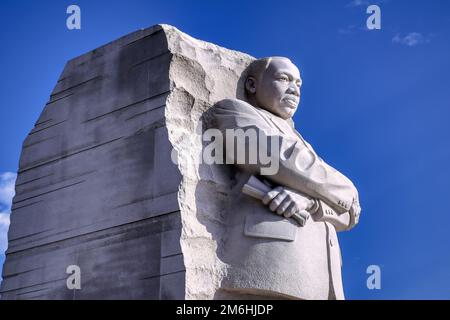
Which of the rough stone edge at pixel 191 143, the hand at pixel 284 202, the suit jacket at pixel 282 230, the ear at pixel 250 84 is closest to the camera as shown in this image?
the rough stone edge at pixel 191 143

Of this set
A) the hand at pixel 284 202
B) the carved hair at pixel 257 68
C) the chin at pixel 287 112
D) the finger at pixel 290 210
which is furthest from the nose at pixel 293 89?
the finger at pixel 290 210

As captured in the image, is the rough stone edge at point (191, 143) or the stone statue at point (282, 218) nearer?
the rough stone edge at point (191, 143)

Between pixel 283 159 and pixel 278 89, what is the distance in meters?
0.83

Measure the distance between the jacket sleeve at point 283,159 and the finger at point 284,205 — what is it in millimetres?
164

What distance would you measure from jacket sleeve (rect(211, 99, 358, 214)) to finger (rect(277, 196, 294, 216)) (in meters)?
0.16

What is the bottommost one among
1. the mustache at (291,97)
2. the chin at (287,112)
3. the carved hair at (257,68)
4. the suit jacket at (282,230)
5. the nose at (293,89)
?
the suit jacket at (282,230)

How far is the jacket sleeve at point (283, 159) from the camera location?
595cm

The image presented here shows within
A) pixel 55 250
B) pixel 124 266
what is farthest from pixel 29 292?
pixel 124 266

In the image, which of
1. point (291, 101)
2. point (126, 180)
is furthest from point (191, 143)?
point (291, 101)

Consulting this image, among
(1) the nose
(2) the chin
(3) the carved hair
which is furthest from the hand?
(3) the carved hair

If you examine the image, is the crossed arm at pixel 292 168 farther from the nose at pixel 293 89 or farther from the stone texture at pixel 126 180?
the nose at pixel 293 89

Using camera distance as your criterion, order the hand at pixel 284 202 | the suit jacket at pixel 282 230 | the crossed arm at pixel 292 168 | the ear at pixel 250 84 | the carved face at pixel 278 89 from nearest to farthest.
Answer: the suit jacket at pixel 282 230
the hand at pixel 284 202
the crossed arm at pixel 292 168
the carved face at pixel 278 89
the ear at pixel 250 84

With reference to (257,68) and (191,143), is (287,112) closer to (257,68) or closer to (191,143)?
(257,68)

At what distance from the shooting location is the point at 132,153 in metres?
6.05
